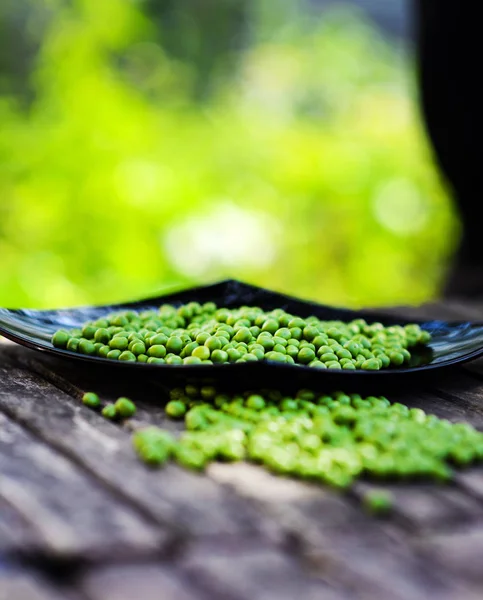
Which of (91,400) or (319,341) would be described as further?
(319,341)

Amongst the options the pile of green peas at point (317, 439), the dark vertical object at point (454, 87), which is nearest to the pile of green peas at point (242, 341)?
the pile of green peas at point (317, 439)

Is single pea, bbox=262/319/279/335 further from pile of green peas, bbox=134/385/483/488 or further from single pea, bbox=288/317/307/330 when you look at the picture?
pile of green peas, bbox=134/385/483/488

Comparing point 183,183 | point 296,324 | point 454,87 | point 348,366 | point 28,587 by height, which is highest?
point 183,183

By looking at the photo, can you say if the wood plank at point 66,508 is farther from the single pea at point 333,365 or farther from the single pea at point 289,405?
the single pea at point 333,365

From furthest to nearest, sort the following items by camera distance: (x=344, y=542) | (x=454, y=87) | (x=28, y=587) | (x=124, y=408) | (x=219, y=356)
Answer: (x=454, y=87) < (x=219, y=356) < (x=124, y=408) < (x=344, y=542) < (x=28, y=587)

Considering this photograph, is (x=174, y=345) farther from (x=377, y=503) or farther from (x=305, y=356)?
(x=377, y=503)

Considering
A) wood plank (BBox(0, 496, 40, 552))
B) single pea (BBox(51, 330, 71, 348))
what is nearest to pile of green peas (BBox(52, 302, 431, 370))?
single pea (BBox(51, 330, 71, 348))

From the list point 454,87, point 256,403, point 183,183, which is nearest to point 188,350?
point 256,403
